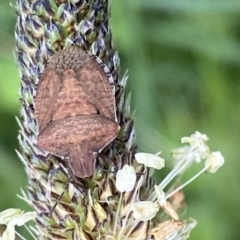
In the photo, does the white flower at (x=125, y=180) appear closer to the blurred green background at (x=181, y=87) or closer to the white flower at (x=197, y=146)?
the white flower at (x=197, y=146)

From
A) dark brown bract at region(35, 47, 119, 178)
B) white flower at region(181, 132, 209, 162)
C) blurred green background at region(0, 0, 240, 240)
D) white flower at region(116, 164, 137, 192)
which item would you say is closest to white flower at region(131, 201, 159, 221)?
white flower at region(116, 164, 137, 192)

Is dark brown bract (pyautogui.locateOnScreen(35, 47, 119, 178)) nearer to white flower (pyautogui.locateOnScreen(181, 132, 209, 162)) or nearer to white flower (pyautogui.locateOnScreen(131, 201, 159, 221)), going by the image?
white flower (pyautogui.locateOnScreen(131, 201, 159, 221))

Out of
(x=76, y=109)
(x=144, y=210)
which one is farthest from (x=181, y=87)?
(x=144, y=210)

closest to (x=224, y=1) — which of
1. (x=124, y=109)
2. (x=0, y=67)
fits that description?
(x=0, y=67)

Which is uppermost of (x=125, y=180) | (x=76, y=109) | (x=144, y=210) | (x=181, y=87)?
(x=76, y=109)

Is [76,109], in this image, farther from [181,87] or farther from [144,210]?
[181,87]

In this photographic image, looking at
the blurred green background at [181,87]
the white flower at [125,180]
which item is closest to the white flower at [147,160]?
the white flower at [125,180]

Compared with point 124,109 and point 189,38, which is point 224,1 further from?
point 124,109
